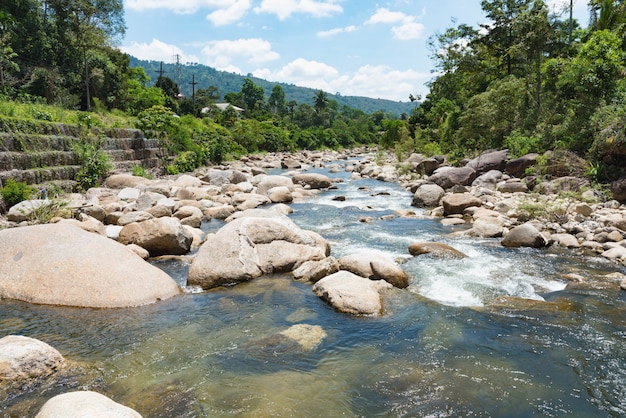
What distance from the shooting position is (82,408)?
125 inches

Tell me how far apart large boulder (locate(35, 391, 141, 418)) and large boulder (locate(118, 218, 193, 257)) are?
228 inches

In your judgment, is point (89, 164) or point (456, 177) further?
point (456, 177)

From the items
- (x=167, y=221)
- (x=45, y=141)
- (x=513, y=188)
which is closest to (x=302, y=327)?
(x=167, y=221)

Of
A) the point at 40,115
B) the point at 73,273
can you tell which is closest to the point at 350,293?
the point at 73,273

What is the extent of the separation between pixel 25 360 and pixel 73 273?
2.36 metres

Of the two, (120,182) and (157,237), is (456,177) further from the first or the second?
(120,182)

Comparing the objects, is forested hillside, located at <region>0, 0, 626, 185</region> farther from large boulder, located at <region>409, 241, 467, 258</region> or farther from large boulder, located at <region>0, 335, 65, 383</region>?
large boulder, located at <region>0, 335, 65, 383</region>

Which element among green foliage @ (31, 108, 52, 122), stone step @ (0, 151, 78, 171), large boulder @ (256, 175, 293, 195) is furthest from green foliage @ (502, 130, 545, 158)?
green foliage @ (31, 108, 52, 122)

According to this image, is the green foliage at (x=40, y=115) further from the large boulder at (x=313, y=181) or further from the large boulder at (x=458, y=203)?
the large boulder at (x=458, y=203)

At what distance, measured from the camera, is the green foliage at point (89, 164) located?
1659cm

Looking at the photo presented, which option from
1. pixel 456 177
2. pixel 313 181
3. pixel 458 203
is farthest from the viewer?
pixel 313 181

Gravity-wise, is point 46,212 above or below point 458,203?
below

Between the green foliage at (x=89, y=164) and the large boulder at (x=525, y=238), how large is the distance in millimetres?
14751

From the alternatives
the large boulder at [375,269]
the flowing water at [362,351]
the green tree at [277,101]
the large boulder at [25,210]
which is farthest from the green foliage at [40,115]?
the green tree at [277,101]
